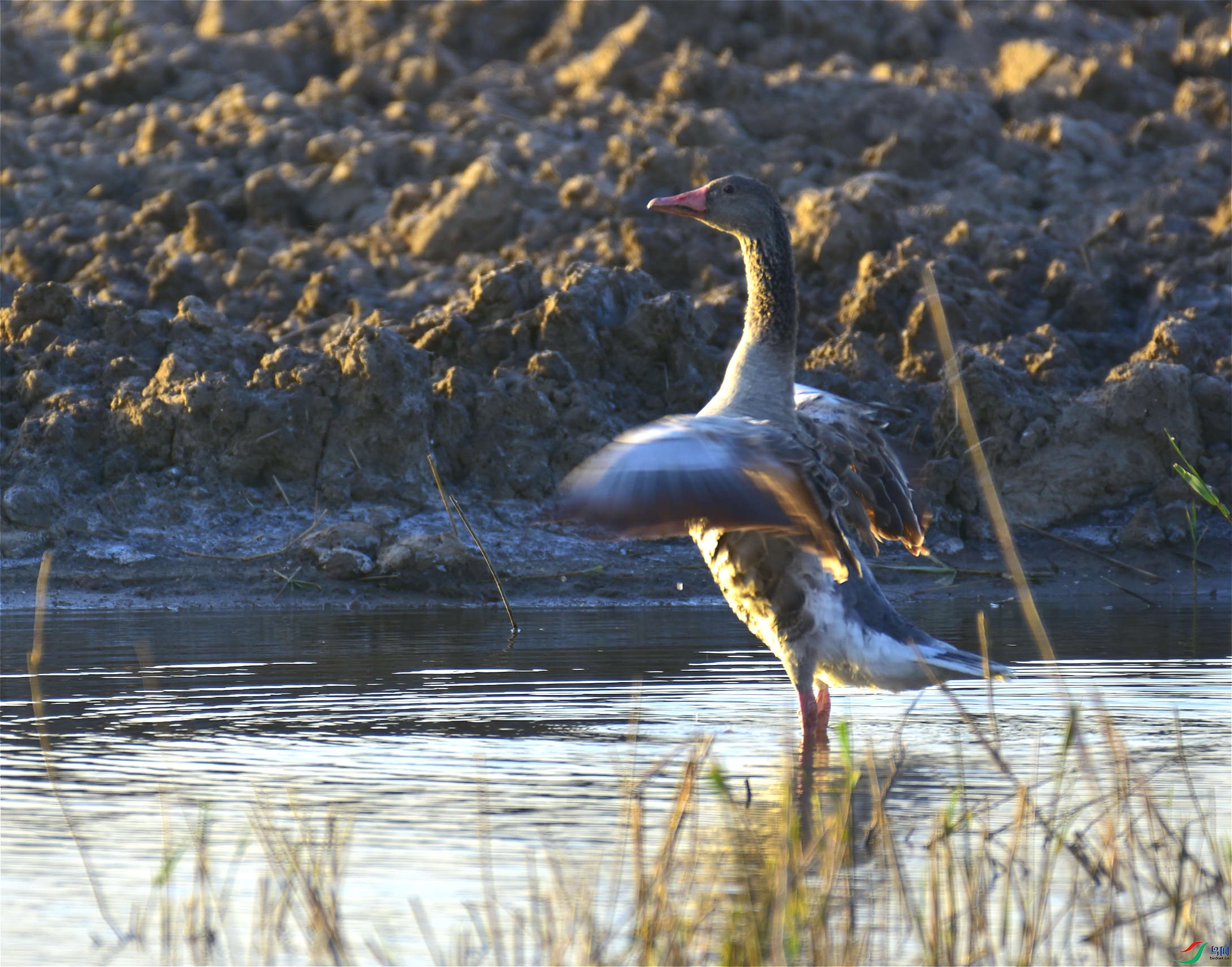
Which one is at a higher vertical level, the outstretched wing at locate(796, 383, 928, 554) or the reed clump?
the outstretched wing at locate(796, 383, 928, 554)

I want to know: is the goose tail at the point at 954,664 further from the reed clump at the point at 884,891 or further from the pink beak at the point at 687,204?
the pink beak at the point at 687,204

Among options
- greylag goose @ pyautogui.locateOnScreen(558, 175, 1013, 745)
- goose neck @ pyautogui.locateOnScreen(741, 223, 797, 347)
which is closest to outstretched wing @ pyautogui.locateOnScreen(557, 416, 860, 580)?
greylag goose @ pyautogui.locateOnScreen(558, 175, 1013, 745)

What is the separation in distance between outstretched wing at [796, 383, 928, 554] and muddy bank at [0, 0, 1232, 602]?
1.76 metres

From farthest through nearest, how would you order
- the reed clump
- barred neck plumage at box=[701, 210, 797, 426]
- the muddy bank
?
the muddy bank
barred neck plumage at box=[701, 210, 797, 426]
the reed clump

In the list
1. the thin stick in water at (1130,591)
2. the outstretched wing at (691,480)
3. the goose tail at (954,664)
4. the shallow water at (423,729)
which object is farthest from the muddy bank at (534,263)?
the outstretched wing at (691,480)

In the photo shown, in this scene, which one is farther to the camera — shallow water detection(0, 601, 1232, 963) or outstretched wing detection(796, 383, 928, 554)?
outstretched wing detection(796, 383, 928, 554)

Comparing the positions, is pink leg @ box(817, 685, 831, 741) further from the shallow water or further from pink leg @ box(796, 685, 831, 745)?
the shallow water

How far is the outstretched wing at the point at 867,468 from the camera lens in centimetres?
701

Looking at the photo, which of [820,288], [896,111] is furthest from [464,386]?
[896,111]

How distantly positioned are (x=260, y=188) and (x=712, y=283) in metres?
4.83

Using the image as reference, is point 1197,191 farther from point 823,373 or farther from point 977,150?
point 823,373

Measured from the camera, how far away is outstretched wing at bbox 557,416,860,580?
217 inches

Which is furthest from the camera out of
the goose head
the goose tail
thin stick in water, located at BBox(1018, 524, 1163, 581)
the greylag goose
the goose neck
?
thin stick in water, located at BBox(1018, 524, 1163, 581)

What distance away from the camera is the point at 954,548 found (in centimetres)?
1289
